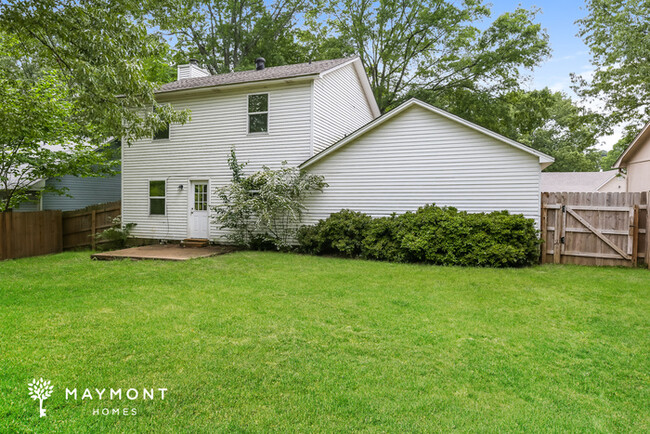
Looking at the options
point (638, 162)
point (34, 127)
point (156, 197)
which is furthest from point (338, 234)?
point (638, 162)

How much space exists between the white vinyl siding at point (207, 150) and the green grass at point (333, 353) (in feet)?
20.3

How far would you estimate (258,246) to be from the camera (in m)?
11.8

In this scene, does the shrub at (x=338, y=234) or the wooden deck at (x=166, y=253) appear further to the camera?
the shrub at (x=338, y=234)

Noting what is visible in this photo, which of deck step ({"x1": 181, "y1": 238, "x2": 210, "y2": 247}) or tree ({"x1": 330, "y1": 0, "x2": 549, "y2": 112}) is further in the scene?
tree ({"x1": 330, "y1": 0, "x2": 549, "y2": 112})

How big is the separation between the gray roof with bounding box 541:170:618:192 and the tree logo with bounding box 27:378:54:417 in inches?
1191

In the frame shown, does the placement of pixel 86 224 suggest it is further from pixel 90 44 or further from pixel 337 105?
pixel 337 105

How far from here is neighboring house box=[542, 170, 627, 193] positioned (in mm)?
26803

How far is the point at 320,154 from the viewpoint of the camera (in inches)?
443

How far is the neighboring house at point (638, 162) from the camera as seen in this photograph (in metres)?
12.2

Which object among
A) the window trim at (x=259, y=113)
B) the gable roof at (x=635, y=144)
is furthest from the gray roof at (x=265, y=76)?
the gable roof at (x=635, y=144)

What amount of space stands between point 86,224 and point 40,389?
12.6 meters

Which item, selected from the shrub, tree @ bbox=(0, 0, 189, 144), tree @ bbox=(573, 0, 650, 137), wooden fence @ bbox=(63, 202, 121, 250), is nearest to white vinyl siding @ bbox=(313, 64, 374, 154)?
the shrub

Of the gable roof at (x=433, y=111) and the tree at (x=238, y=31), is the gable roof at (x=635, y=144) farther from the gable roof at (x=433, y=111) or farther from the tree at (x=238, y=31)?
the tree at (x=238, y=31)

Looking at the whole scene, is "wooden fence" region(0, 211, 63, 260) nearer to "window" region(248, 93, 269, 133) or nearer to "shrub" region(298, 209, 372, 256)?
"window" region(248, 93, 269, 133)
